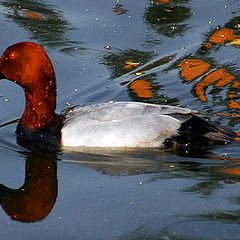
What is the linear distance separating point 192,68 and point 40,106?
7.72ft

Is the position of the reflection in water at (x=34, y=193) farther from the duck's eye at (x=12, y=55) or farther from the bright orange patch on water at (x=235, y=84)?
the bright orange patch on water at (x=235, y=84)

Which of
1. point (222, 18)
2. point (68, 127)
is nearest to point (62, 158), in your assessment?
point (68, 127)

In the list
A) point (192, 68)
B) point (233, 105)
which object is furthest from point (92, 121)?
point (192, 68)

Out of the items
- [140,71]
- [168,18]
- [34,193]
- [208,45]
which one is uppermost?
[168,18]

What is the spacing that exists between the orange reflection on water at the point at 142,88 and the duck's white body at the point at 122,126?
116 centimetres

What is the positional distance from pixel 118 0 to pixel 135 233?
20.2 feet

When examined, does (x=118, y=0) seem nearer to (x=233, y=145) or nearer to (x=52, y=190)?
(x=233, y=145)

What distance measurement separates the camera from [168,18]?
9727 millimetres

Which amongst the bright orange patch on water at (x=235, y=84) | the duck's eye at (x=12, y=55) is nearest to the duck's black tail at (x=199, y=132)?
the bright orange patch on water at (x=235, y=84)

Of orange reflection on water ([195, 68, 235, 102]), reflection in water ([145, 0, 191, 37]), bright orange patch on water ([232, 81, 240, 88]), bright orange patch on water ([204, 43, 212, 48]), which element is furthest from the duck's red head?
reflection in water ([145, 0, 191, 37])

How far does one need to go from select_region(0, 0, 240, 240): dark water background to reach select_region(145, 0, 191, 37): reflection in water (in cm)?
1

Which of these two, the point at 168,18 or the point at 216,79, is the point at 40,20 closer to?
the point at 168,18

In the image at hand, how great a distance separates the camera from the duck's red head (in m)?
6.57

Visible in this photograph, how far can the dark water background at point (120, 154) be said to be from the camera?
487 centimetres
